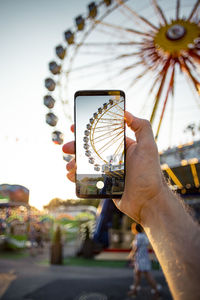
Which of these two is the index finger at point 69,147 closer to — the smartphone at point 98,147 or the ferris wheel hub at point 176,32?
the smartphone at point 98,147

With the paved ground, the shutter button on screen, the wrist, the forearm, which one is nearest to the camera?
the forearm

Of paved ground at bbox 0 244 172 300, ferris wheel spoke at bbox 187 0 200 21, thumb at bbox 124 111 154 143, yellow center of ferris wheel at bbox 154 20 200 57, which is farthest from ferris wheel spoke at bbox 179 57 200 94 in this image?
paved ground at bbox 0 244 172 300

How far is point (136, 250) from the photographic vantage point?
20.7ft

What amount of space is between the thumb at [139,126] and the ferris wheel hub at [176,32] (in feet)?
12.9

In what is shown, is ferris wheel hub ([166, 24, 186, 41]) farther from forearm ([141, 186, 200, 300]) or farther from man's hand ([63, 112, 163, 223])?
forearm ([141, 186, 200, 300])

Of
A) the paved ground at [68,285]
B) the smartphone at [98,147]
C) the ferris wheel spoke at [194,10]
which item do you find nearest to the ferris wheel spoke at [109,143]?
the smartphone at [98,147]

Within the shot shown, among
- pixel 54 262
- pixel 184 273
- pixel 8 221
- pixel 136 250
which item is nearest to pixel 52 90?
pixel 184 273

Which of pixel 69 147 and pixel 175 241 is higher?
pixel 69 147

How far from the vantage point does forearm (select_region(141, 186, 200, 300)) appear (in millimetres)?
951

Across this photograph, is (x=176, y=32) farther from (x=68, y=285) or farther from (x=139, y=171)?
(x=68, y=285)

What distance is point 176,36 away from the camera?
4.52m

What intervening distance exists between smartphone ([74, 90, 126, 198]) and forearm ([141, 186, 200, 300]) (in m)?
0.25

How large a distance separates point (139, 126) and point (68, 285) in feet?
24.0

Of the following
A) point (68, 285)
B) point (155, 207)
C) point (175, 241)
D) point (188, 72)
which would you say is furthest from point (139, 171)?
point (68, 285)
